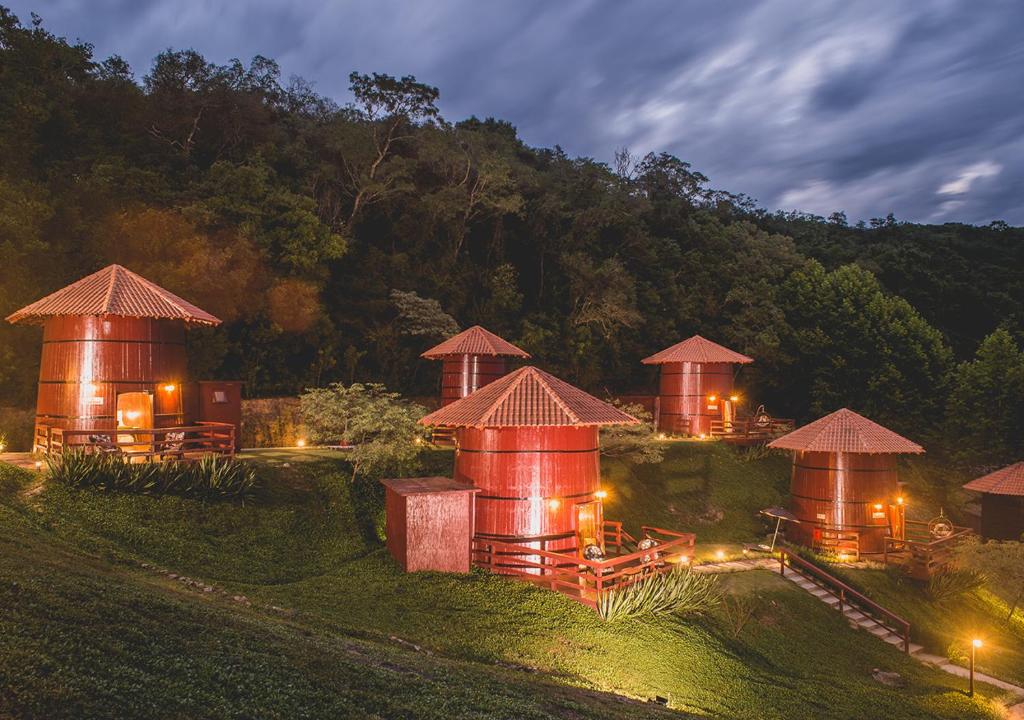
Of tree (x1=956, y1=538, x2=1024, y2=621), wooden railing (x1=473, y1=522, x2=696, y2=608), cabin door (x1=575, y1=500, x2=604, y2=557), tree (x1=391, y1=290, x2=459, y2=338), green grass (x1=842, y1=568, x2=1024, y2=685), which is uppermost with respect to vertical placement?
tree (x1=391, y1=290, x2=459, y2=338)

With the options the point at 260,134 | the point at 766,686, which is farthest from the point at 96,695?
the point at 260,134

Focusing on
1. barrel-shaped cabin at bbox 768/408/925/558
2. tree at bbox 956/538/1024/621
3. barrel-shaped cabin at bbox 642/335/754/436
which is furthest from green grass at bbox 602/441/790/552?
tree at bbox 956/538/1024/621

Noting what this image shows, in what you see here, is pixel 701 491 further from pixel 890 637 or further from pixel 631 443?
pixel 890 637

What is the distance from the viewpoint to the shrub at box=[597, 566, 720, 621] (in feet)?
41.1

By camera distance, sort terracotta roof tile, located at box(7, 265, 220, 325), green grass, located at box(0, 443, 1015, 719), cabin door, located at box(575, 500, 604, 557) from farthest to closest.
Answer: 1. terracotta roof tile, located at box(7, 265, 220, 325)
2. cabin door, located at box(575, 500, 604, 557)
3. green grass, located at box(0, 443, 1015, 719)

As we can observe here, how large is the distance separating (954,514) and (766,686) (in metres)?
23.8

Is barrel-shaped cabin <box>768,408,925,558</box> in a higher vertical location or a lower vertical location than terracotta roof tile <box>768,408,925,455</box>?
lower

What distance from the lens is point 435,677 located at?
7516 millimetres

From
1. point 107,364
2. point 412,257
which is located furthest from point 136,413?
point 412,257

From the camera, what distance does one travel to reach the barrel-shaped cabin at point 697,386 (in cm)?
3042

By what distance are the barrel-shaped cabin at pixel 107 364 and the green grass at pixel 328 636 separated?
2658 mm

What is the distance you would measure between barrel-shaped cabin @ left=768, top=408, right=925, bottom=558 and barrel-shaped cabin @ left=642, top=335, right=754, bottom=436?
8.63 meters

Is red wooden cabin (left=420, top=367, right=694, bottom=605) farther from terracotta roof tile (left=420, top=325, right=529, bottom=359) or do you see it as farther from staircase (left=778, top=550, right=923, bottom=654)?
terracotta roof tile (left=420, top=325, right=529, bottom=359)

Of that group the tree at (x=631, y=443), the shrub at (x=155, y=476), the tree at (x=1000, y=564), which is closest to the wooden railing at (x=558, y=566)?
the shrub at (x=155, y=476)
